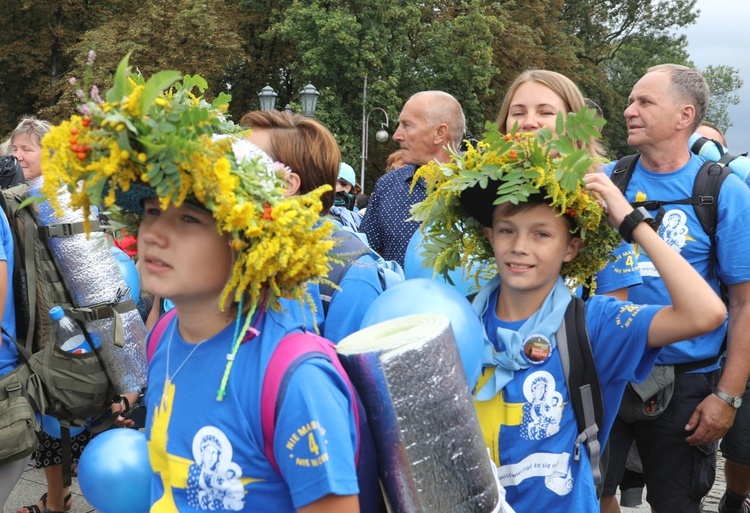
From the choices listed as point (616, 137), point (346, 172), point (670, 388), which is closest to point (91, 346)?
point (670, 388)

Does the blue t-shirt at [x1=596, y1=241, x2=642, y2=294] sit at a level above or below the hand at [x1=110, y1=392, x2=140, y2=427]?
above

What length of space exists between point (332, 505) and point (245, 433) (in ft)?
0.83

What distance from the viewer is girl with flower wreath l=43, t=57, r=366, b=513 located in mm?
1846

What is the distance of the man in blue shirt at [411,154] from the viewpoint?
4.38 m

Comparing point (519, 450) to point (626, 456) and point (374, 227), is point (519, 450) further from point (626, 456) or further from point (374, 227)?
point (374, 227)

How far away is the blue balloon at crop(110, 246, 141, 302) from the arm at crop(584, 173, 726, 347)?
2762 millimetres

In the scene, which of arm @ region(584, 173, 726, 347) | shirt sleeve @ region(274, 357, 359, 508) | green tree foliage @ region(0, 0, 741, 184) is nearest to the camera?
shirt sleeve @ region(274, 357, 359, 508)

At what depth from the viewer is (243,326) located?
2031 mm

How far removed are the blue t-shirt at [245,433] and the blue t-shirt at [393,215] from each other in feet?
7.21

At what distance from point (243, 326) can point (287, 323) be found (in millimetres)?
104

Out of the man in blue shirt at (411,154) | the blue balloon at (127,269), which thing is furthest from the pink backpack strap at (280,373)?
the blue balloon at (127,269)

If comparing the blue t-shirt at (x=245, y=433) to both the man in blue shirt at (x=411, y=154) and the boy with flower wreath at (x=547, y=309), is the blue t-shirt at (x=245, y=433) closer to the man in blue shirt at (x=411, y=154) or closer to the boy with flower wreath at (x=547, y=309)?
the boy with flower wreath at (x=547, y=309)

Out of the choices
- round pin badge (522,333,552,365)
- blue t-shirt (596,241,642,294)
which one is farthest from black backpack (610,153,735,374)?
round pin badge (522,333,552,365)

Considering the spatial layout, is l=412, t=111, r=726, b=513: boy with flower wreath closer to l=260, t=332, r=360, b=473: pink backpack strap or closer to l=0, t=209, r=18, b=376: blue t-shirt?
l=260, t=332, r=360, b=473: pink backpack strap
